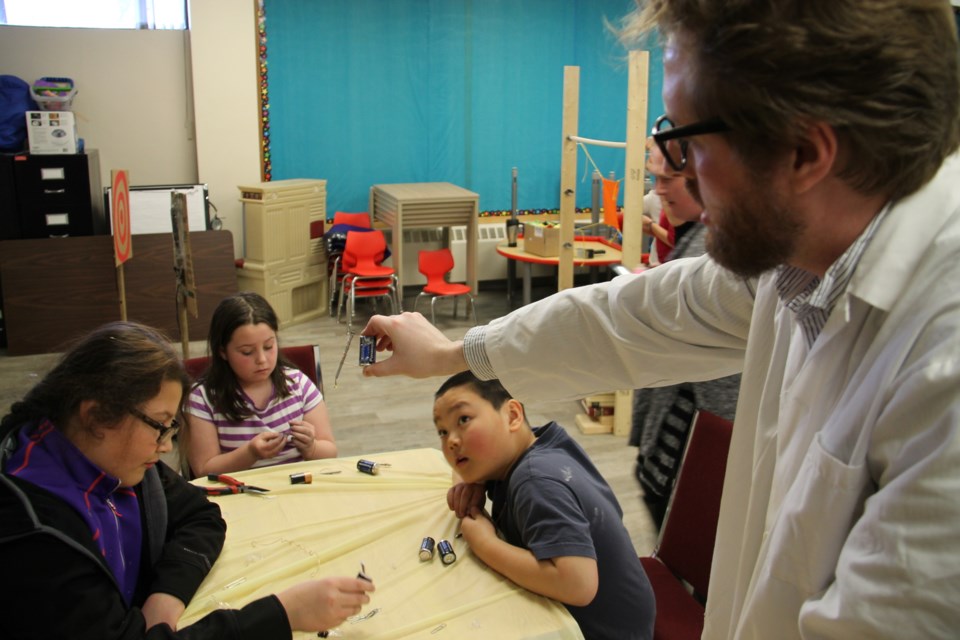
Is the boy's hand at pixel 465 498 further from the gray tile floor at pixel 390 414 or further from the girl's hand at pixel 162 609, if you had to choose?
the gray tile floor at pixel 390 414

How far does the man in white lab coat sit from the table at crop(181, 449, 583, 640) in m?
0.79

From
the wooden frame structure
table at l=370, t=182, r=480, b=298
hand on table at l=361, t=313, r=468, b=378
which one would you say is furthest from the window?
hand on table at l=361, t=313, r=468, b=378

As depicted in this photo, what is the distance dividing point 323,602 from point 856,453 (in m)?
1.07

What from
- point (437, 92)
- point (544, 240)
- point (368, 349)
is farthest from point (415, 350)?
point (437, 92)

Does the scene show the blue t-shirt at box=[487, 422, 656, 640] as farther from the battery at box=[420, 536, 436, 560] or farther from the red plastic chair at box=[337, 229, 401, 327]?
the red plastic chair at box=[337, 229, 401, 327]

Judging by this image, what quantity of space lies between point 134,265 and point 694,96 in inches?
232

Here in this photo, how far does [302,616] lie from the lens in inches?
60.4

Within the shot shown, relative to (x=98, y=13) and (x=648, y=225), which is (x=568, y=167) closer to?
(x=648, y=225)

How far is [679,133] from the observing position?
2.78 feet

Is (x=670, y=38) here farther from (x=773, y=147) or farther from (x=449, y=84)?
(x=449, y=84)

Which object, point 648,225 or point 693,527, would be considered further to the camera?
point 648,225

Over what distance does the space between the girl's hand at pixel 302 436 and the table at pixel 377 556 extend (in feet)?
0.53

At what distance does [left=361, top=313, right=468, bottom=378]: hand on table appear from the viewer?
137 centimetres

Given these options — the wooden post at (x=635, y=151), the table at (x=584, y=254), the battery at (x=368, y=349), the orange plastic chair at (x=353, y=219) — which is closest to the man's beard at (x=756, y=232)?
the battery at (x=368, y=349)
